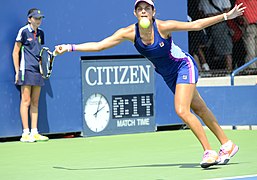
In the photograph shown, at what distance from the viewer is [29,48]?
493 inches

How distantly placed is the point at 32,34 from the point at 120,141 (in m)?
2.30

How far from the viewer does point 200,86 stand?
14.8m

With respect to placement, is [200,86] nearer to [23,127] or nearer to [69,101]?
[69,101]

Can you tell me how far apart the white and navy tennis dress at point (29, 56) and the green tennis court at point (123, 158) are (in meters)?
1.06

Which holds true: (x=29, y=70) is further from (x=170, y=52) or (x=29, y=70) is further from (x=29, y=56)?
(x=170, y=52)

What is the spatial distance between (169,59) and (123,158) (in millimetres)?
1912

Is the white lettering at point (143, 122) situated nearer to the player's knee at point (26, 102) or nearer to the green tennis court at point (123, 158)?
the green tennis court at point (123, 158)

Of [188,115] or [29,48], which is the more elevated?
[29,48]

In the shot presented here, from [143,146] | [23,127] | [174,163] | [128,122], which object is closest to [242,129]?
[128,122]

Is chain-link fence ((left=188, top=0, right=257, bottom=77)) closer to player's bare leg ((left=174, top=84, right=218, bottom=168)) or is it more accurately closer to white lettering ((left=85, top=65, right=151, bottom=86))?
white lettering ((left=85, top=65, right=151, bottom=86))

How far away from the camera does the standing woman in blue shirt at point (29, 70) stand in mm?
12367

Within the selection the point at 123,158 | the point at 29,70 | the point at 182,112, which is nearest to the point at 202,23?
the point at 182,112

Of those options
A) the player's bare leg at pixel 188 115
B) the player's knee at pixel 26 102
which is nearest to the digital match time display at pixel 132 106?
the player's knee at pixel 26 102

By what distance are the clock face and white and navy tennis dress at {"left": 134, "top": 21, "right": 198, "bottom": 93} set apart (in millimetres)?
4555
